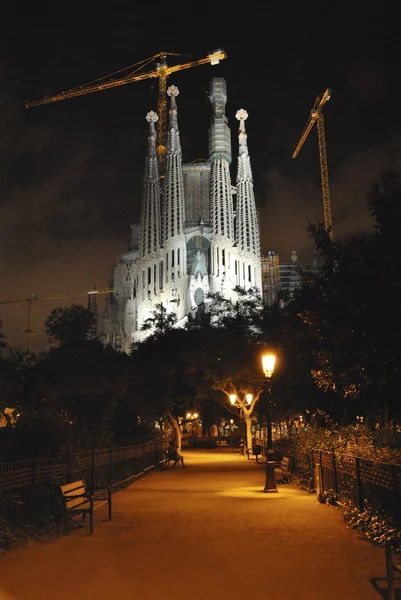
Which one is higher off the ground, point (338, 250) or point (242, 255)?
point (242, 255)

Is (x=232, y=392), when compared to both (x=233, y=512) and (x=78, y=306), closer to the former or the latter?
(x=233, y=512)

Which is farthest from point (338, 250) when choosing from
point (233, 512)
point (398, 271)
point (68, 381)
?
point (68, 381)

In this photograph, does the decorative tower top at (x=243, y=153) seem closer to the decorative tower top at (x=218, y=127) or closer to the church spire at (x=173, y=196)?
the decorative tower top at (x=218, y=127)

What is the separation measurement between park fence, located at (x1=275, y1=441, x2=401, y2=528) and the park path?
48 cm

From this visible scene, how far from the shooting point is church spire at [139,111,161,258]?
114 metres

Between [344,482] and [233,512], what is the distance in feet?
8.30

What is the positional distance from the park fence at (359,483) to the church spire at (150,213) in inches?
3887

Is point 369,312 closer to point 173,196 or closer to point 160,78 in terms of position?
point 173,196

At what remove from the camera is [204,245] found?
366ft

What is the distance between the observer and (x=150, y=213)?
381 ft

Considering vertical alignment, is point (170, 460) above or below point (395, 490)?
below

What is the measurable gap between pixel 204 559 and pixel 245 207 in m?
108

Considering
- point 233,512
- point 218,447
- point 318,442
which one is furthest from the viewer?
point 218,447

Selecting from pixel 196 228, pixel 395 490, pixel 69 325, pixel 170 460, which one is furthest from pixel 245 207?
pixel 395 490
